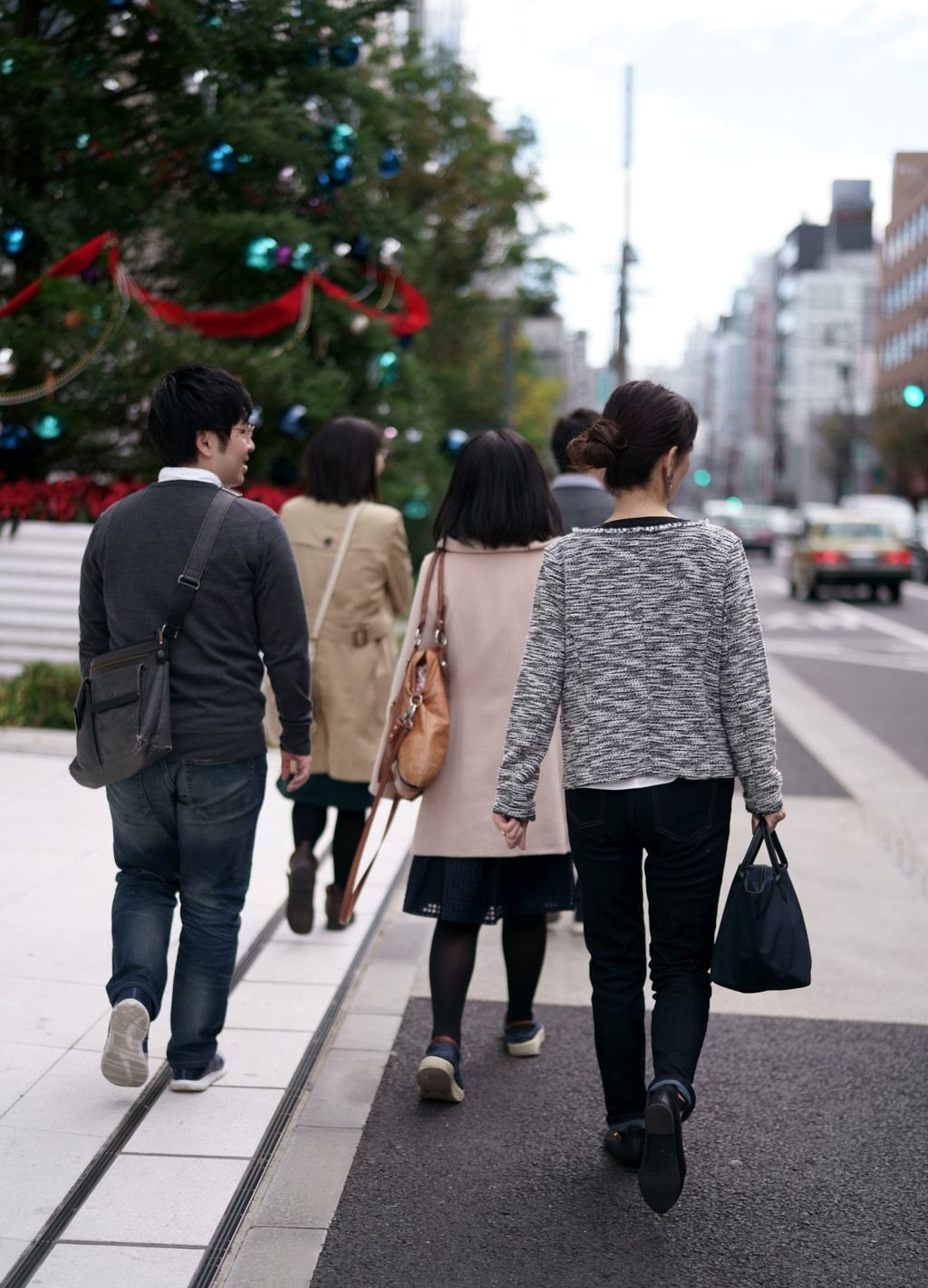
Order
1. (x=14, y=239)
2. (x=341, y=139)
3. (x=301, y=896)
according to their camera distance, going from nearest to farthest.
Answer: (x=301, y=896) < (x=14, y=239) < (x=341, y=139)

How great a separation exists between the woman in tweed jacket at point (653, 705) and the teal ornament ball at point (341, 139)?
834cm

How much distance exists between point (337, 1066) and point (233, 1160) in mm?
740

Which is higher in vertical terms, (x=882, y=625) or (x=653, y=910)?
(x=653, y=910)

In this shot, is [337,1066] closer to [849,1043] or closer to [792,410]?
[849,1043]

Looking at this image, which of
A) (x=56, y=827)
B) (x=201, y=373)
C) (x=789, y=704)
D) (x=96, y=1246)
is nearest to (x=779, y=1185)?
(x=96, y=1246)

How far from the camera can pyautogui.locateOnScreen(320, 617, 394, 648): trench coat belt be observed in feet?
16.7

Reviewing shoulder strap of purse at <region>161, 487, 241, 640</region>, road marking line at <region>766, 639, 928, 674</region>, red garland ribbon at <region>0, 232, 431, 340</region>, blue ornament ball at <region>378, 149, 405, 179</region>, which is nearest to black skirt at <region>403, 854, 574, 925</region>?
shoulder strap of purse at <region>161, 487, 241, 640</region>

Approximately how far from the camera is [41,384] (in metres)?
9.78

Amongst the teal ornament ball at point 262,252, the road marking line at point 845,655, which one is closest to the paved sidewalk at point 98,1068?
the teal ornament ball at point 262,252

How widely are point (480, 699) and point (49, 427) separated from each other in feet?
22.0

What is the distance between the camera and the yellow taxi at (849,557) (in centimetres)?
2645

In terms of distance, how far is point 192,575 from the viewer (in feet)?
11.3

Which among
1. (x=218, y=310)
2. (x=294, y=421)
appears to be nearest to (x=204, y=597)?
(x=294, y=421)

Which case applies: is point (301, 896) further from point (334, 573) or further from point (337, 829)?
point (334, 573)
